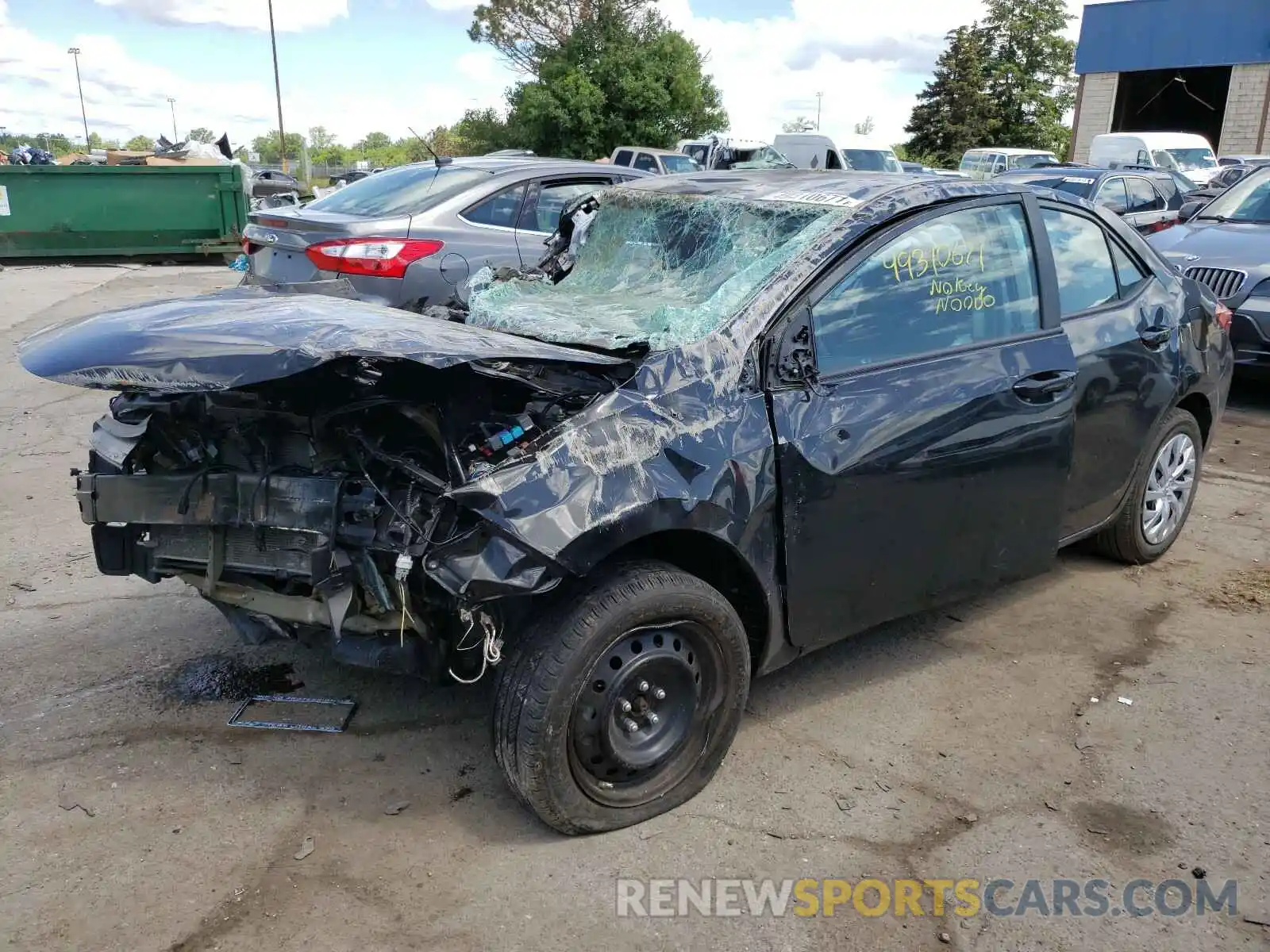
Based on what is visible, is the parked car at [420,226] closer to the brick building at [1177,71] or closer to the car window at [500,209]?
the car window at [500,209]

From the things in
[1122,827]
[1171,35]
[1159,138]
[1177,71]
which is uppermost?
[1171,35]

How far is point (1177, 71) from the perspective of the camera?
36.3m

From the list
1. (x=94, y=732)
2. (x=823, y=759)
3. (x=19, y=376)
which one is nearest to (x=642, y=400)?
(x=823, y=759)

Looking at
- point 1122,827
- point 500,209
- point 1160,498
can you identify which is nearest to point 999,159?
point 500,209

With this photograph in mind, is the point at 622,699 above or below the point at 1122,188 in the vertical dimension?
below

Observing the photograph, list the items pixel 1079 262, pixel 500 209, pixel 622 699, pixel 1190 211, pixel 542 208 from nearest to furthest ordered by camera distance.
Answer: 1. pixel 622 699
2. pixel 1079 262
3. pixel 500 209
4. pixel 542 208
5. pixel 1190 211

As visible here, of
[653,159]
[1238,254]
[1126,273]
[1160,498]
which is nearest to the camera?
[1126,273]

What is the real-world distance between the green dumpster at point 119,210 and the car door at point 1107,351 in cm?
1528

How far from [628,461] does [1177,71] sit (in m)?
41.1

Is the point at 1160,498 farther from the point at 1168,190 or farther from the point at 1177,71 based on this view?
the point at 1177,71

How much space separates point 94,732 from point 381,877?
4.41ft

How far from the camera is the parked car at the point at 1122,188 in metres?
13.1

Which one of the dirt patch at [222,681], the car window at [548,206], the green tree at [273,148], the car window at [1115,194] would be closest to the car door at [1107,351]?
the dirt patch at [222,681]

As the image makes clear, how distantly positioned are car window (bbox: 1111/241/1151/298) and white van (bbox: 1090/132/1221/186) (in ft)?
72.7
